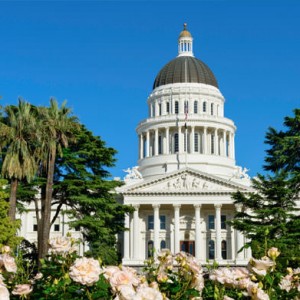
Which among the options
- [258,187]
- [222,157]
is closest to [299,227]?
[258,187]

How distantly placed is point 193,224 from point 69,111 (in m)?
38.0

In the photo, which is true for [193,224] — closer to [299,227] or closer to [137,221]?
[137,221]

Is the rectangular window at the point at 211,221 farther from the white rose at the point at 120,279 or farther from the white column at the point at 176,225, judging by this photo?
the white rose at the point at 120,279

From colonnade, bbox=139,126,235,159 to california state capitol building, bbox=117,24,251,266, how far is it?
0.15 m

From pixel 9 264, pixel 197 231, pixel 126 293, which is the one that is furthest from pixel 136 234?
pixel 126 293

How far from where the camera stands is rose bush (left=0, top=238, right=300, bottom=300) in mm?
6875

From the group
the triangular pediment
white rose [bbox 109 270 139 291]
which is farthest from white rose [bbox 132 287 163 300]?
the triangular pediment

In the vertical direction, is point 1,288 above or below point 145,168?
below

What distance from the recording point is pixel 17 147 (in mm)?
42406

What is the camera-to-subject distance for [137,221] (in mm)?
79062

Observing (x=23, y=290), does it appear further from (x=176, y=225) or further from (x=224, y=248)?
(x=224, y=248)

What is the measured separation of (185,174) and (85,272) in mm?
72549

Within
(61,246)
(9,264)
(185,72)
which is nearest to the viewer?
(9,264)

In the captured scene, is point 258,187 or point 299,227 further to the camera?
point 258,187
